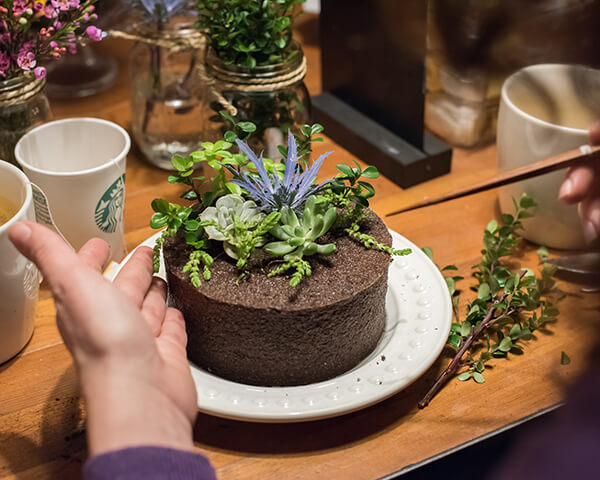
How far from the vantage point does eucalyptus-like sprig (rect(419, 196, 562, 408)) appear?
687mm

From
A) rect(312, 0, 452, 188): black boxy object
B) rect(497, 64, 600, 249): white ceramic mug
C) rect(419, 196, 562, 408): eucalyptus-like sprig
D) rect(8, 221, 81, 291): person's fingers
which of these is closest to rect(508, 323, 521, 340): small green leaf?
rect(419, 196, 562, 408): eucalyptus-like sprig

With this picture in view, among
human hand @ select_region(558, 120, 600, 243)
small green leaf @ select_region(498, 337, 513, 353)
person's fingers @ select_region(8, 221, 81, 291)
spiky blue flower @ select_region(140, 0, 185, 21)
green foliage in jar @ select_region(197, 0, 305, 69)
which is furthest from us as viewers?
spiky blue flower @ select_region(140, 0, 185, 21)

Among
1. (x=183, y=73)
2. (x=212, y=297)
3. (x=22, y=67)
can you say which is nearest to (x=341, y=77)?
(x=183, y=73)

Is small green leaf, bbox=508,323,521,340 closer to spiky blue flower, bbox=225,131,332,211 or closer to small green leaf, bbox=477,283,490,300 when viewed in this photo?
small green leaf, bbox=477,283,490,300

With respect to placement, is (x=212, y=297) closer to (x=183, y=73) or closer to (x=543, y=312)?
(x=543, y=312)

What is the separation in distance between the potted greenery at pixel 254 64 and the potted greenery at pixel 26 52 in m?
0.15

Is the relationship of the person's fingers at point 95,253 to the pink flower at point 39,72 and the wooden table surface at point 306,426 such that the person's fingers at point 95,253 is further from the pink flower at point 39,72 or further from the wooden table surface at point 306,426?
the pink flower at point 39,72

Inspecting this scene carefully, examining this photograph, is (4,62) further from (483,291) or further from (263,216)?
(483,291)

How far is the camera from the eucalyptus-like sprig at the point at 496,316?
0.69 m

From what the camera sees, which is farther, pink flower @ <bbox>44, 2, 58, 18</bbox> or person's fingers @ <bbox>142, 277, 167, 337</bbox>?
pink flower @ <bbox>44, 2, 58, 18</bbox>

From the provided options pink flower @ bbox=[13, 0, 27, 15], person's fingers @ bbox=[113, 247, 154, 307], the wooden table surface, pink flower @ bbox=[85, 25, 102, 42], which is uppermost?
pink flower @ bbox=[13, 0, 27, 15]

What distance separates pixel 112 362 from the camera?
466 millimetres

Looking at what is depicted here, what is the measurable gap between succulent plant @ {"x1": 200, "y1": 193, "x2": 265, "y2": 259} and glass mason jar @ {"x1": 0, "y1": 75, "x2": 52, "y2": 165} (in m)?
0.32

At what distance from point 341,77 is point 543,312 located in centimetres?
58
